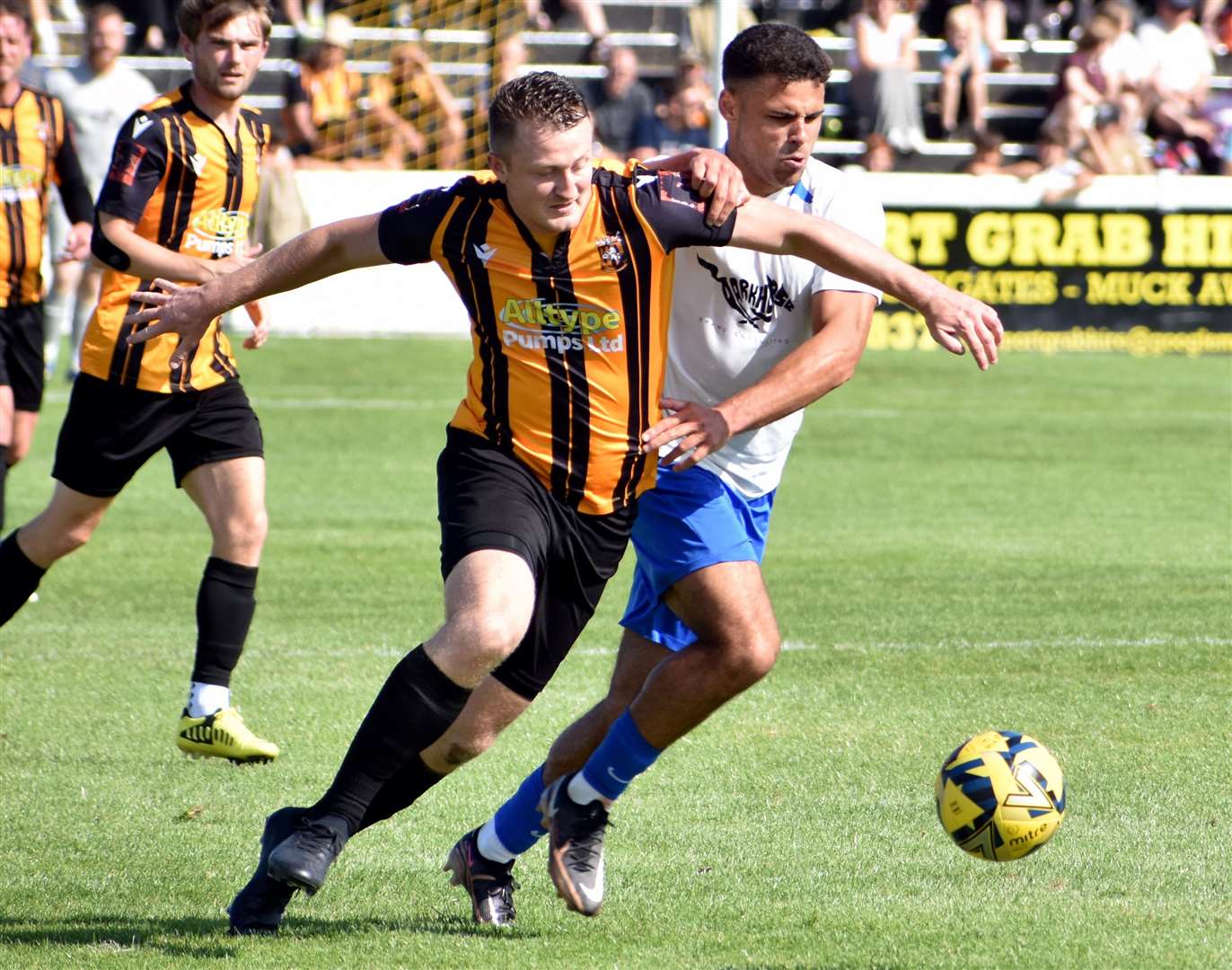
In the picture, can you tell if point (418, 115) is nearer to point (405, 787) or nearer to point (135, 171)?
point (135, 171)

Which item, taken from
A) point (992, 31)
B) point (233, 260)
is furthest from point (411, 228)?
point (992, 31)

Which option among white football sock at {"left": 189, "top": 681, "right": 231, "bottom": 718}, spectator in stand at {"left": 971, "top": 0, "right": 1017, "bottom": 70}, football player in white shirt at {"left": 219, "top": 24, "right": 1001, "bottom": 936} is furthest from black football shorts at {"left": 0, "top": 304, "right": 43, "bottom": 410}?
spectator in stand at {"left": 971, "top": 0, "right": 1017, "bottom": 70}

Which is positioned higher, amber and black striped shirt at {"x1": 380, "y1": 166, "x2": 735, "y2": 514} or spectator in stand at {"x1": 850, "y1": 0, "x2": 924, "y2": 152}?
amber and black striped shirt at {"x1": 380, "y1": 166, "x2": 735, "y2": 514}

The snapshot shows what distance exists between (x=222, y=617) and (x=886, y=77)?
16.2 m

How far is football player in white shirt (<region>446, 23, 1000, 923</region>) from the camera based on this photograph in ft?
15.2

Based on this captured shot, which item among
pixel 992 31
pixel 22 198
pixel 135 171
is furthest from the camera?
pixel 992 31

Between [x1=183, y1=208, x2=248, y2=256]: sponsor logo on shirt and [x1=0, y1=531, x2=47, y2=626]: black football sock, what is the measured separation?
121 centimetres

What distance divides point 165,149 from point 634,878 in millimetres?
3061

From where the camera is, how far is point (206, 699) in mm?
6234

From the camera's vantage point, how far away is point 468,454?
15.0ft

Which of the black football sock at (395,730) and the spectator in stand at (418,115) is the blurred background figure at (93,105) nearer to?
the spectator in stand at (418,115)

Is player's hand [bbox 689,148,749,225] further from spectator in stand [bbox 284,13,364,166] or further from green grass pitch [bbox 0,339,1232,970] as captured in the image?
spectator in stand [bbox 284,13,364,166]

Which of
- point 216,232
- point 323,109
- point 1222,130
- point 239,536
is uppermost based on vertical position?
point 216,232

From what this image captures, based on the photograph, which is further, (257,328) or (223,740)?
(257,328)
